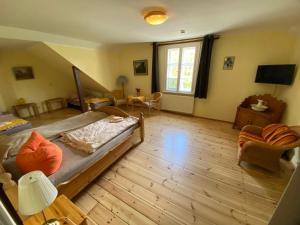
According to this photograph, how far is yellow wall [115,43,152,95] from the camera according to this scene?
182 inches

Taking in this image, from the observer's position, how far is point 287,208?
0.92 metres

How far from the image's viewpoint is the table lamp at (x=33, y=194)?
25.1 inches

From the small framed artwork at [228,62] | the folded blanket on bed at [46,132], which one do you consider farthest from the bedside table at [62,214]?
the small framed artwork at [228,62]

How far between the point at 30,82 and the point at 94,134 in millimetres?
3994

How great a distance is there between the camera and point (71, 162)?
5.19 feet

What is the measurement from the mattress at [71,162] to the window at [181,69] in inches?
118

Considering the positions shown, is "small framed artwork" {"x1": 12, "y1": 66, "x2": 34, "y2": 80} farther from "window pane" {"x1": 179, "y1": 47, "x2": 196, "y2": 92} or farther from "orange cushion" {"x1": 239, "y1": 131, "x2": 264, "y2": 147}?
"orange cushion" {"x1": 239, "y1": 131, "x2": 264, "y2": 147}

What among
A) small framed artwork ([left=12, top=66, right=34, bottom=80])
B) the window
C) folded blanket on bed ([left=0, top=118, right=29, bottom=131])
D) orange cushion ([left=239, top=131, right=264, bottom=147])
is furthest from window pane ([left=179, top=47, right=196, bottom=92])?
small framed artwork ([left=12, top=66, right=34, bottom=80])

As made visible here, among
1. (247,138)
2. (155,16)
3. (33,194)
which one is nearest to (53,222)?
(33,194)

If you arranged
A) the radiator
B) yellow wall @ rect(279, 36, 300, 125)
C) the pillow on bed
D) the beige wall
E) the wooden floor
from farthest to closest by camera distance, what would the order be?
1. the radiator
2. the beige wall
3. yellow wall @ rect(279, 36, 300, 125)
4. the wooden floor
5. the pillow on bed

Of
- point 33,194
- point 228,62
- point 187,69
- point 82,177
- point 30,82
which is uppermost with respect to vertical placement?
point 228,62

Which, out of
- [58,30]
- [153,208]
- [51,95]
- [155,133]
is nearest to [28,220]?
[153,208]

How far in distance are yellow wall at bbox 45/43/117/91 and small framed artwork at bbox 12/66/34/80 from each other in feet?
5.91

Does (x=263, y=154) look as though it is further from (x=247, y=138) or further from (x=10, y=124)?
(x=10, y=124)
